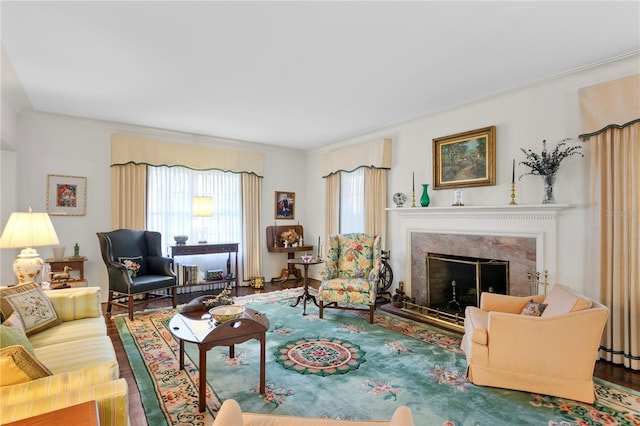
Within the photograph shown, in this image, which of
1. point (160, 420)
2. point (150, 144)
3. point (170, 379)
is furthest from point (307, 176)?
point (160, 420)

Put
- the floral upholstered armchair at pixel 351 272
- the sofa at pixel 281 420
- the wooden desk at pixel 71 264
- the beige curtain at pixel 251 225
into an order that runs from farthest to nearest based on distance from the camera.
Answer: the beige curtain at pixel 251 225
the wooden desk at pixel 71 264
the floral upholstered armchair at pixel 351 272
the sofa at pixel 281 420

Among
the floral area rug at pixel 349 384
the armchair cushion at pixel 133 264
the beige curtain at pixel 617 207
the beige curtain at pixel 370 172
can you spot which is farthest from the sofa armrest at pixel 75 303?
the beige curtain at pixel 617 207

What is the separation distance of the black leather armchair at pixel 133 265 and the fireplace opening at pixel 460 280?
341 cm

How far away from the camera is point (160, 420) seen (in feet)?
6.84

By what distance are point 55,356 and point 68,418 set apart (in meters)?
1.12

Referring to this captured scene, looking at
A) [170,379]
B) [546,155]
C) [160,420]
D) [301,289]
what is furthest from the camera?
[301,289]

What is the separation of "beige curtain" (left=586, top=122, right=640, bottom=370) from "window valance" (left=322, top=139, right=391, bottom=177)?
2.53 metres

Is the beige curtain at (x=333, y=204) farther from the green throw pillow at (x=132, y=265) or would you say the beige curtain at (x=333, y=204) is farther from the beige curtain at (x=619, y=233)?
the beige curtain at (x=619, y=233)

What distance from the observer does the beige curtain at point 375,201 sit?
5156mm

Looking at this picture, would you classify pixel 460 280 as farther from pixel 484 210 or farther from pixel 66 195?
pixel 66 195

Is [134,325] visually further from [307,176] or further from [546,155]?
[546,155]

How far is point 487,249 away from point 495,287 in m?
0.43

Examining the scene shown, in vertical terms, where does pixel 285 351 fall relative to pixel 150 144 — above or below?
below

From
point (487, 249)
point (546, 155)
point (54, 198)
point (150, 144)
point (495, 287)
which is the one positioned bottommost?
point (495, 287)
